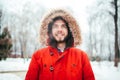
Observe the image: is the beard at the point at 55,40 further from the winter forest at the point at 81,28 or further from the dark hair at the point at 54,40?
the winter forest at the point at 81,28

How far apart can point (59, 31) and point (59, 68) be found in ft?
0.74

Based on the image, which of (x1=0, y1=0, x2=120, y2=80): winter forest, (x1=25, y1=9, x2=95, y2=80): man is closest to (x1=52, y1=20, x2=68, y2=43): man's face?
(x1=25, y1=9, x2=95, y2=80): man

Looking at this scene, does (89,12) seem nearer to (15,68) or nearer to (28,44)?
(28,44)

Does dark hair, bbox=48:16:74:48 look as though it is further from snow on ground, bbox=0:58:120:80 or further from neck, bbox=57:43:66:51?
snow on ground, bbox=0:58:120:80

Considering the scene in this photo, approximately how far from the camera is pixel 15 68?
1.95m

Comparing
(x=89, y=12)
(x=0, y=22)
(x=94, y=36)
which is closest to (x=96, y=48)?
(x=94, y=36)

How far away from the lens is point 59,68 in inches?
53.3

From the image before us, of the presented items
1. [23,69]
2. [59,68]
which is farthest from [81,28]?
[59,68]

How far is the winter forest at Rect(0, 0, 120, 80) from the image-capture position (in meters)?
1.97

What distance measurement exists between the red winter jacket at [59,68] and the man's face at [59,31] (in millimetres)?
82

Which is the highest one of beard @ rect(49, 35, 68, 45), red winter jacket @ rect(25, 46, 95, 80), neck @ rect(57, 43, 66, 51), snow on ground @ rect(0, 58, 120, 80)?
beard @ rect(49, 35, 68, 45)

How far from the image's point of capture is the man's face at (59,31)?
1424 millimetres

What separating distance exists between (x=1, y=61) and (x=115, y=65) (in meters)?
0.97

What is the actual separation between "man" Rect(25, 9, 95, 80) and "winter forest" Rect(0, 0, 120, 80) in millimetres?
512
